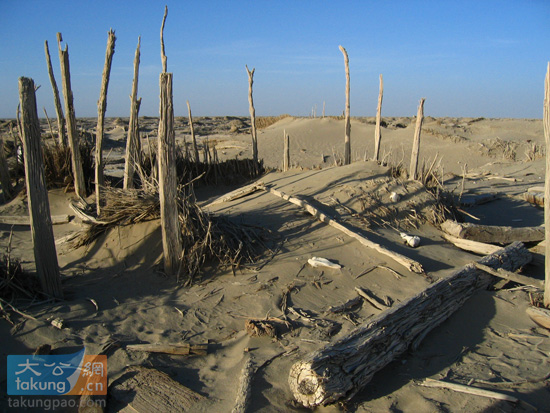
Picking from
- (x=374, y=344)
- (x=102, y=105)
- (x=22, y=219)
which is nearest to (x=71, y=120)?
(x=102, y=105)

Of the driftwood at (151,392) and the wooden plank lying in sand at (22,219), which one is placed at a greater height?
the wooden plank lying in sand at (22,219)

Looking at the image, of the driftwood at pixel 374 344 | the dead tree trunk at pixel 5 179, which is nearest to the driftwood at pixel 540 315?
the driftwood at pixel 374 344

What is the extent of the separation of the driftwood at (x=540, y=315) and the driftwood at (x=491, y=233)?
2060 mm

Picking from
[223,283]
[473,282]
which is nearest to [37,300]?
[223,283]

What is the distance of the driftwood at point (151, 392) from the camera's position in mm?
3012

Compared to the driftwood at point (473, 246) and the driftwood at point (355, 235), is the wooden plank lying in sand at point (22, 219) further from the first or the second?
the driftwood at point (473, 246)

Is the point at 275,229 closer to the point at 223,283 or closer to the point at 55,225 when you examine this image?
the point at 223,283

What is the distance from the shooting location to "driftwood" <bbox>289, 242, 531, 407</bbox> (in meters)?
2.89

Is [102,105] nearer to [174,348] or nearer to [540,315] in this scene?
[174,348]

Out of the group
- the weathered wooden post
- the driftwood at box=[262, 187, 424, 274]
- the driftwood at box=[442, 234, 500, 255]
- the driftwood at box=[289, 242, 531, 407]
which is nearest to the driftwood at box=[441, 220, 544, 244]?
the driftwood at box=[442, 234, 500, 255]

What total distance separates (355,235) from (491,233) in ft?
7.91

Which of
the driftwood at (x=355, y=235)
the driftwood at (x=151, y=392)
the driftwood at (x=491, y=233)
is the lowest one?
the driftwood at (x=151, y=392)

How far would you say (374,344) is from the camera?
10.8ft

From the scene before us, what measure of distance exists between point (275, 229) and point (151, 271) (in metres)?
1.76
